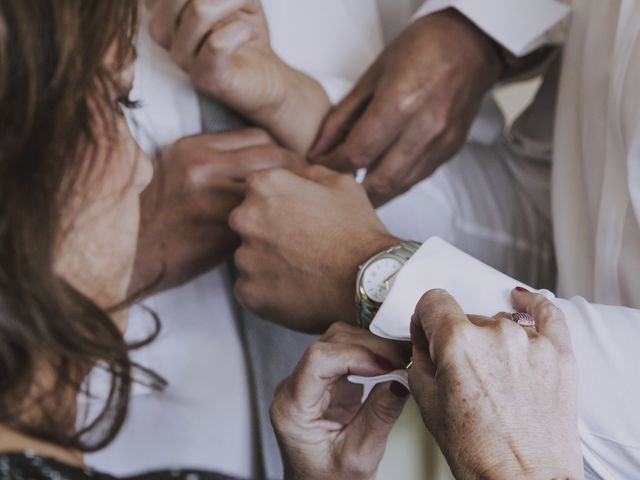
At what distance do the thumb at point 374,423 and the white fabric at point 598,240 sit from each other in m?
0.05

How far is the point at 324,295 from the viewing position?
775 mm

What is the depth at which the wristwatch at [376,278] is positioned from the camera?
27.8 inches

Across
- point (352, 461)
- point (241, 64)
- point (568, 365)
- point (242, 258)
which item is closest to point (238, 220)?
point (242, 258)

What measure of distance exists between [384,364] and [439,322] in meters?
0.10

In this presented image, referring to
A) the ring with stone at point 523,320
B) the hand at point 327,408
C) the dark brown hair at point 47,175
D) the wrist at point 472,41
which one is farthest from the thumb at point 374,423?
the wrist at point 472,41

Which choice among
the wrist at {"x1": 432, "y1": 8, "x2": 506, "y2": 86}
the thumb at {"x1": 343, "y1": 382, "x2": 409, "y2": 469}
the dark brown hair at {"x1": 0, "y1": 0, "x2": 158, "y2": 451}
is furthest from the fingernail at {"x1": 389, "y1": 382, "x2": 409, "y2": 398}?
the wrist at {"x1": 432, "y1": 8, "x2": 506, "y2": 86}

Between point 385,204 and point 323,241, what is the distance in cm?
22

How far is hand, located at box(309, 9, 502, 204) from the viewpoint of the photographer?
3.01 feet

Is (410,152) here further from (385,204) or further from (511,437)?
(511,437)

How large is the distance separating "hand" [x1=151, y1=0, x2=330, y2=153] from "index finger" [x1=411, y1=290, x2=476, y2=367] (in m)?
0.33

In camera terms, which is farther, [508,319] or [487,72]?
[487,72]

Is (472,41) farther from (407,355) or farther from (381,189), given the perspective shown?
(407,355)

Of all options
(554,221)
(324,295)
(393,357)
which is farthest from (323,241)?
(554,221)

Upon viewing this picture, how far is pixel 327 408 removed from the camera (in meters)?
0.73
